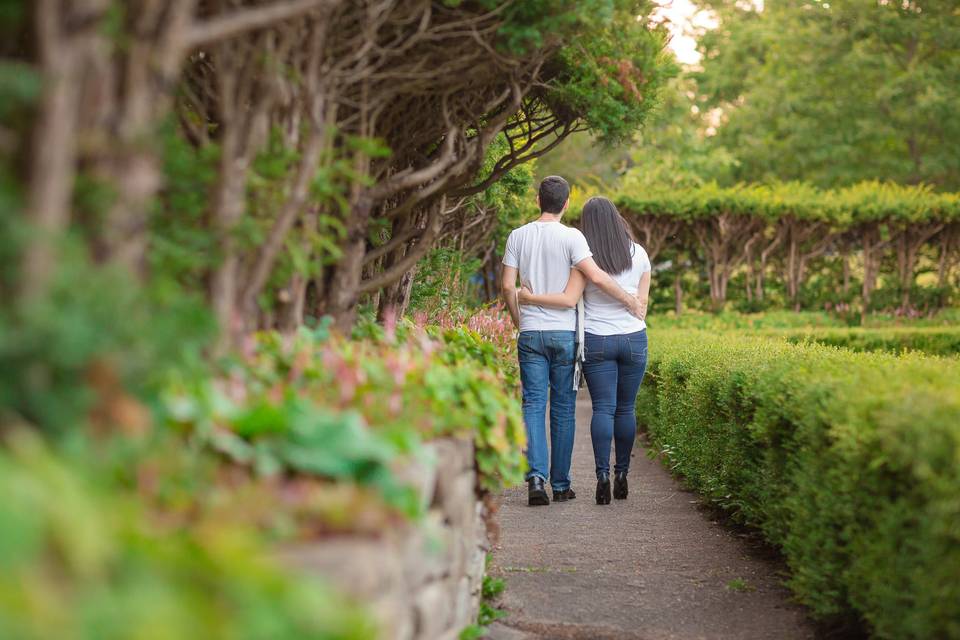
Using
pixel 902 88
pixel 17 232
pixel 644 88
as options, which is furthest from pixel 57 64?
pixel 902 88

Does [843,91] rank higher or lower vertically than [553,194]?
higher

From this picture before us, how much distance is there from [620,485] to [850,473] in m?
3.05

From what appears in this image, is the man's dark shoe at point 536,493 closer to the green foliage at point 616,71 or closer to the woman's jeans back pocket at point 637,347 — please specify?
the woman's jeans back pocket at point 637,347

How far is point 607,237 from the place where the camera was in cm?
662

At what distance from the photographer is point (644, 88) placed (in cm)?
561

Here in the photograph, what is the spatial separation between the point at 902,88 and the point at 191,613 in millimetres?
27217

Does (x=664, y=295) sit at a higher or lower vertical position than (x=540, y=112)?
lower

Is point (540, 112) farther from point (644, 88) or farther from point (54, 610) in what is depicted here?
point (54, 610)

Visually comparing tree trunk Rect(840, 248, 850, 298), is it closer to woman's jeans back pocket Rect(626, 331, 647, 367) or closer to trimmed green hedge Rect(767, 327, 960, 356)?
trimmed green hedge Rect(767, 327, 960, 356)

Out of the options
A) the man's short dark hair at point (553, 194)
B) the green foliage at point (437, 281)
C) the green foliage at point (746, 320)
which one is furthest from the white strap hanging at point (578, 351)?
the green foliage at point (746, 320)

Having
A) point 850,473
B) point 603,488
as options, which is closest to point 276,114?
point 850,473

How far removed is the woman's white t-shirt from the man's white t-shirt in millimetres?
160

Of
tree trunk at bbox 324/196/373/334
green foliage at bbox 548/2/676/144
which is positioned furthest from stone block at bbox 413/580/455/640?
green foliage at bbox 548/2/676/144

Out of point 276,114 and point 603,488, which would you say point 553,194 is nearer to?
point 603,488
